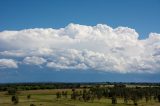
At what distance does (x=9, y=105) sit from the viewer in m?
183

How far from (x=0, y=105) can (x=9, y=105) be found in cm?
715

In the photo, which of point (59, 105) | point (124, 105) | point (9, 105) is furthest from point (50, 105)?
point (124, 105)

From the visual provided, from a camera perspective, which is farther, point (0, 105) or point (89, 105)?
point (89, 105)

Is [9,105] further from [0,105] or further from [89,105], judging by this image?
[89,105]

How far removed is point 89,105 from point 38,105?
101 feet

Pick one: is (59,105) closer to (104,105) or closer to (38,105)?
(38,105)

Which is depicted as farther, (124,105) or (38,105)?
(124,105)

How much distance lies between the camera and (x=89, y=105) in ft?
626

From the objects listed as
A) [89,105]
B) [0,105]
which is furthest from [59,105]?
[0,105]

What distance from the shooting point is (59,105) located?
18300 cm

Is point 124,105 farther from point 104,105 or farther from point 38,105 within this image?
point 38,105

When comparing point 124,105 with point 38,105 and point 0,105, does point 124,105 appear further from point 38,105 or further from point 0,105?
point 0,105

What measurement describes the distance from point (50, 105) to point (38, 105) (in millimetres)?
6681

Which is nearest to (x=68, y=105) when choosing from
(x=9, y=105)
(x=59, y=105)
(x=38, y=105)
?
(x=59, y=105)
